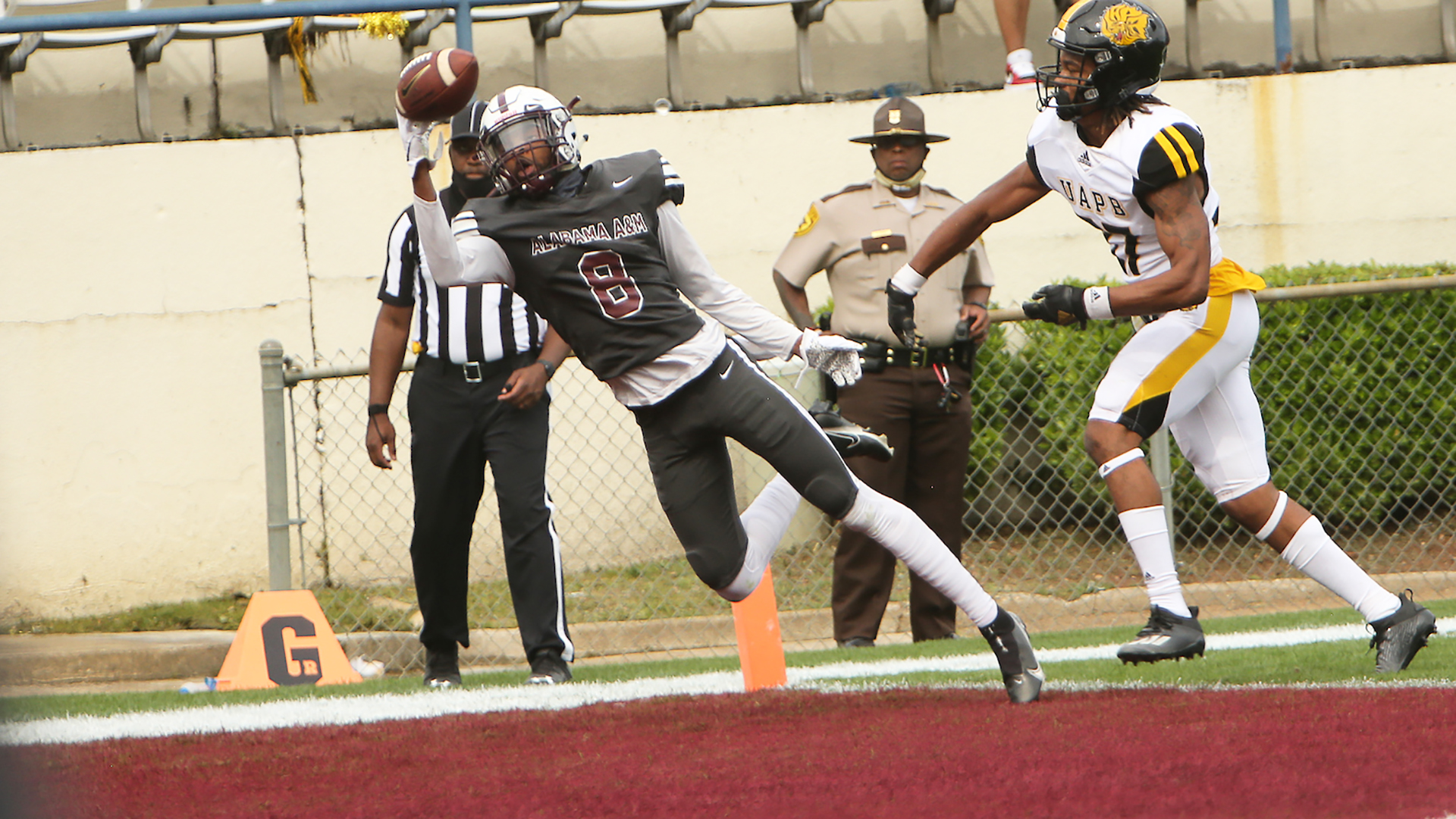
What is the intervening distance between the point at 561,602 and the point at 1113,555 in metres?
4.12

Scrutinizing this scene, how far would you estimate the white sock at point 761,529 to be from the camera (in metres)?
4.41

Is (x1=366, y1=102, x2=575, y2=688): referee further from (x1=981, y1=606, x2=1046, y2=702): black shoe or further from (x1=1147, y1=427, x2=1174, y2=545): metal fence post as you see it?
(x1=1147, y1=427, x2=1174, y2=545): metal fence post

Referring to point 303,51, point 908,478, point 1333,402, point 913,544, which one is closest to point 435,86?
point 913,544

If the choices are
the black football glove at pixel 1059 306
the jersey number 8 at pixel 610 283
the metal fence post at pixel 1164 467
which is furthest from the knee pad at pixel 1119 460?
the metal fence post at pixel 1164 467

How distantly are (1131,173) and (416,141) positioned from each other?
195 centimetres

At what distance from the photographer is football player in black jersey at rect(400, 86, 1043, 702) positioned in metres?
4.17

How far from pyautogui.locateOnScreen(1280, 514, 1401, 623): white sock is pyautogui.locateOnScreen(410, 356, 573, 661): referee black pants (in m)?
2.45

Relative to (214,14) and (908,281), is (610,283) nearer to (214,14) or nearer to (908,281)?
(908,281)

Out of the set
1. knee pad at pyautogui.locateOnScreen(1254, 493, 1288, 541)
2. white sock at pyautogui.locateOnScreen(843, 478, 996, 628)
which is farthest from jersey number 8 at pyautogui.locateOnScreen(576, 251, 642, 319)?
knee pad at pyautogui.locateOnScreen(1254, 493, 1288, 541)

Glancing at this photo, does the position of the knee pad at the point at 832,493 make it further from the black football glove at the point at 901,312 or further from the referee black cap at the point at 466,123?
the referee black cap at the point at 466,123

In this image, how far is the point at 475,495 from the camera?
5.58 m

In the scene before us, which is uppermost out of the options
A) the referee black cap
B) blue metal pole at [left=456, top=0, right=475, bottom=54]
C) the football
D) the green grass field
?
blue metal pole at [left=456, top=0, right=475, bottom=54]

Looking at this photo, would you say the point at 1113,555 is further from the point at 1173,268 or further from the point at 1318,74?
the point at 1173,268

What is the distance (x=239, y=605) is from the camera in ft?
28.7
